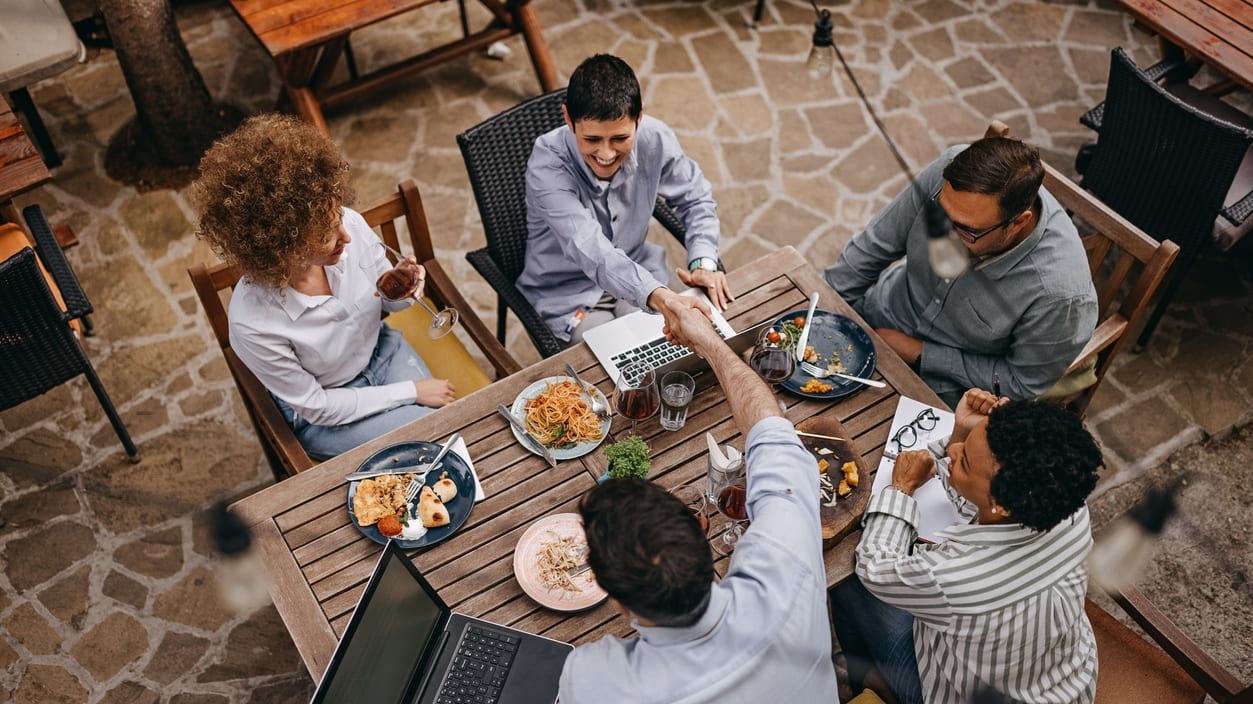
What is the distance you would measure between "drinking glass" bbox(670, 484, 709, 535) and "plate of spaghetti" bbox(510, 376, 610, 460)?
297mm

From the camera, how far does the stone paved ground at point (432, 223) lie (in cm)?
365

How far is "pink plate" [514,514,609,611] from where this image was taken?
2.50 m

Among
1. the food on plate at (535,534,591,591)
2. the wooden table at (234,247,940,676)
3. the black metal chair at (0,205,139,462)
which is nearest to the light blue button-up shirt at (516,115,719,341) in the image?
the wooden table at (234,247,940,676)

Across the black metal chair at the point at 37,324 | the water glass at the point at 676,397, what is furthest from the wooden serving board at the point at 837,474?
the black metal chair at the point at 37,324

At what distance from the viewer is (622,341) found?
10.2 feet

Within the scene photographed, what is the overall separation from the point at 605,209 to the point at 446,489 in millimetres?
1329

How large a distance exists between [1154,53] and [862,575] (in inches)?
198

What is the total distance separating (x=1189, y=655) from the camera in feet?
8.76

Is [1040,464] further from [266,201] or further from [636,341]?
[266,201]

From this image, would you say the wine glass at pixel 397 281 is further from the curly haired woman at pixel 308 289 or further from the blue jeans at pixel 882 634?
the blue jeans at pixel 882 634

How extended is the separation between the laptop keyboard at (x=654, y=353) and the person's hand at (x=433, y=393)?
0.63 m

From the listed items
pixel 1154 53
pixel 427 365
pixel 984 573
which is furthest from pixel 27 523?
pixel 1154 53

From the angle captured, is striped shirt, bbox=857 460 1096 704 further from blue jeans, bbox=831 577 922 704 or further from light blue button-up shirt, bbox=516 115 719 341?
light blue button-up shirt, bbox=516 115 719 341

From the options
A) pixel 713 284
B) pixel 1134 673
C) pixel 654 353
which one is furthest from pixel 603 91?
pixel 1134 673
